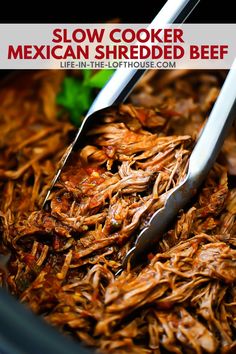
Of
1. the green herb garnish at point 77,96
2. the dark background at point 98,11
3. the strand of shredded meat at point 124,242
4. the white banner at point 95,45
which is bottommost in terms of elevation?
the strand of shredded meat at point 124,242

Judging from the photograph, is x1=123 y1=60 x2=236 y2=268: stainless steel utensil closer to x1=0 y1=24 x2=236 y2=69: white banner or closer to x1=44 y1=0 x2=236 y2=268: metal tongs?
x1=44 y1=0 x2=236 y2=268: metal tongs

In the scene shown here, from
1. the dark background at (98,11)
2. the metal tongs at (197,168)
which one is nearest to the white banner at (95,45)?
the dark background at (98,11)

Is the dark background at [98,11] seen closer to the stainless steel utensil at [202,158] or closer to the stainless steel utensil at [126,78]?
the stainless steel utensil at [126,78]

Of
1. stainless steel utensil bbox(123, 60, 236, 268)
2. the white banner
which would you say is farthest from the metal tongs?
the white banner

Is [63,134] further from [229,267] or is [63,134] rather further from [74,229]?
[229,267]

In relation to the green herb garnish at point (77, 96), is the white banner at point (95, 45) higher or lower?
higher
